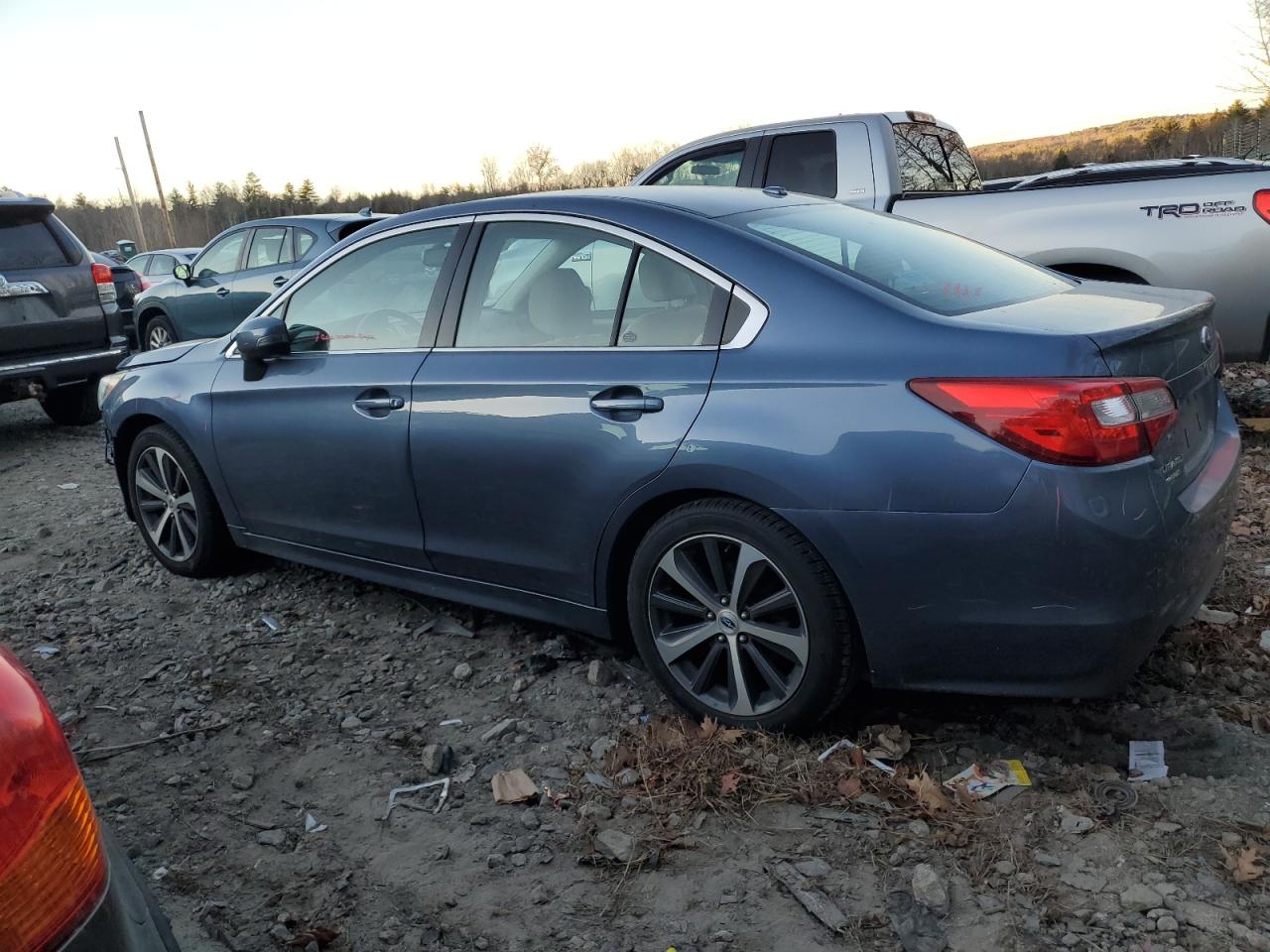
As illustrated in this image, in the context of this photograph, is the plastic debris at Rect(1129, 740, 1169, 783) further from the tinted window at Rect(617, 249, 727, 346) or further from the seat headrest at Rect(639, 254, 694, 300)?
the seat headrest at Rect(639, 254, 694, 300)

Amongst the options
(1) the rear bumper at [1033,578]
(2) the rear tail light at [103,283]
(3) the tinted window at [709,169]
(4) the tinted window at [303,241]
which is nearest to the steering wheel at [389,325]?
(1) the rear bumper at [1033,578]

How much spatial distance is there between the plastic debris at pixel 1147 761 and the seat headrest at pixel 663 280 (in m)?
1.84

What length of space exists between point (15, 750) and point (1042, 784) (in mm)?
2520

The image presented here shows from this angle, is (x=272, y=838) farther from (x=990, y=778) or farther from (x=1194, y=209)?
(x=1194, y=209)

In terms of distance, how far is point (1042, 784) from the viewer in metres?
2.94

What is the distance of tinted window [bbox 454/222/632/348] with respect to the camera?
346 cm

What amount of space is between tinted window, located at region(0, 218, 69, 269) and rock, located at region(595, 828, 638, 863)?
310 inches

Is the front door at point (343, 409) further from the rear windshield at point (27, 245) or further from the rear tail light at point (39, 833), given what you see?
the rear windshield at point (27, 245)

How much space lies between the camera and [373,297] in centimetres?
413

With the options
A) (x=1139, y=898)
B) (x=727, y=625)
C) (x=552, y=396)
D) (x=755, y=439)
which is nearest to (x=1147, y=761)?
(x=1139, y=898)

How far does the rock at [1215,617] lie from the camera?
12.5ft

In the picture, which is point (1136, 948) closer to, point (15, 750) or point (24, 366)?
point (15, 750)

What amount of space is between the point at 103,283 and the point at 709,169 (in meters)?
5.24

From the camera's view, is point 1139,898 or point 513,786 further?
point 513,786
